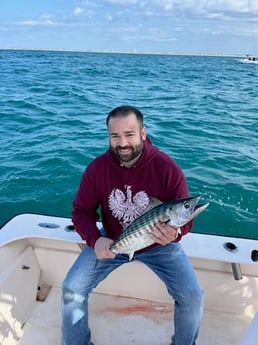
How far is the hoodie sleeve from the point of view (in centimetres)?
273

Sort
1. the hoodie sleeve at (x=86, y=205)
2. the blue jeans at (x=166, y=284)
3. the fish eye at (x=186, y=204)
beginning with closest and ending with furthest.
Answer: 1. the fish eye at (x=186, y=204)
2. the blue jeans at (x=166, y=284)
3. the hoodie sleeve at (x=86, y=205)

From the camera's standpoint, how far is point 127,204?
2.71 meters

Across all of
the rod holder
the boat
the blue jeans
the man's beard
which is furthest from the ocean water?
the man's beard

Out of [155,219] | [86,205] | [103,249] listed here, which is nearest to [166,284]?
[103,249]

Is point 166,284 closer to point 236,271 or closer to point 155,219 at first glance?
point 236,271

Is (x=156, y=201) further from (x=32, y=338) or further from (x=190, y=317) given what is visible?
(x=32, y=338)

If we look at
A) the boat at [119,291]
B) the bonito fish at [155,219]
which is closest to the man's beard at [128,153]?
the bonito fish at [155,219]

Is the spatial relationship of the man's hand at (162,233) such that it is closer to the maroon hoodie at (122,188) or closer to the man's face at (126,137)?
the maroon hoodie at (122,188)

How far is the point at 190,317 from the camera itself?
99.2 inches

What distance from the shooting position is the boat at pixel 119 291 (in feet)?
9.75

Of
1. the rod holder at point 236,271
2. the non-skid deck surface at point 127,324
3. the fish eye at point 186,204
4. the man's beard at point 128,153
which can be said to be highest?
the man's beard at point 128,153

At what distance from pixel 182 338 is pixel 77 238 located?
3.60 ft

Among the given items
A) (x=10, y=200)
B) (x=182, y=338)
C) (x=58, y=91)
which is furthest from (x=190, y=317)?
(x=58, y=91)

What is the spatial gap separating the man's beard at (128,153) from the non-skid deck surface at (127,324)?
1.42 m
